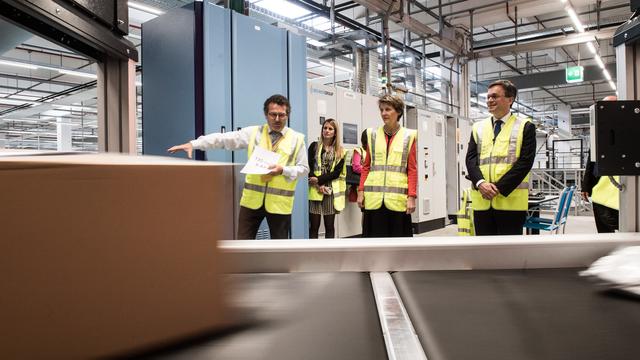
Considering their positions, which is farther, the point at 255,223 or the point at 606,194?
the point at 606,194

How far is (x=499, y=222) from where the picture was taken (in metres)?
2.47

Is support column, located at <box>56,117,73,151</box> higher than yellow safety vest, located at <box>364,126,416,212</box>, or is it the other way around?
support column, located at <box>56,117,73,151</box>

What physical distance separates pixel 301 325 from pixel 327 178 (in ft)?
11.4

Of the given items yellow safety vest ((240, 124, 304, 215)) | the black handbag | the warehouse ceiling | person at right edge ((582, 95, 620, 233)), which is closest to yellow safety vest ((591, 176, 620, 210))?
person at right edge ((582, 95, 620, 233))

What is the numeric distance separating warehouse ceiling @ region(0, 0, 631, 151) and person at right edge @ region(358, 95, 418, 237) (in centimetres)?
215

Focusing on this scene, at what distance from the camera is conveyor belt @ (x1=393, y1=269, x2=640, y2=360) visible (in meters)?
0.58

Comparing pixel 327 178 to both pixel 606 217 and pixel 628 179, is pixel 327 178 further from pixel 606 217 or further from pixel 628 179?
pixel 628 179

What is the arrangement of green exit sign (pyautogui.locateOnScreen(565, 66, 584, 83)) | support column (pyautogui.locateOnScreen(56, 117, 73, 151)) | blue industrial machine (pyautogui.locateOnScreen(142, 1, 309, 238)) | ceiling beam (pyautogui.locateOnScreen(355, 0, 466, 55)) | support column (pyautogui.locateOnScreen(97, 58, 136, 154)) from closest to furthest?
1. support column (pyautogui.locateOnScreen(97, 58, 136, 154))
2. blue industrial machine (pyautogui.locateOnScreen(142, 1, 309, 238))
3. ceiling beam (pyautogui.locateOnScreen(355, 0, 466, 55))
4. green exit sign (pyautogui.locateOnScreen(565, 66, 584, 83))
5. support column (pyautogui.locateOnScreen(56, 117, 73, 151))

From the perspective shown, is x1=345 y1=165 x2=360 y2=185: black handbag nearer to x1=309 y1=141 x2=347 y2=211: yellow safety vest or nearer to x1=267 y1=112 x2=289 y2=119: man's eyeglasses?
x1=309 y1=141 x2=347 y2=211: yellow safety vest

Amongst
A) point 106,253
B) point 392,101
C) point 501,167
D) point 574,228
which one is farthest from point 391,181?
point 574,228

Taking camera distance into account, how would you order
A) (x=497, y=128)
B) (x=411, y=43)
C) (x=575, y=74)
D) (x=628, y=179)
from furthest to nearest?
(x=411, y=43)
(x=575, y=74)
(x=497, y=128)
(x=628, y=179)

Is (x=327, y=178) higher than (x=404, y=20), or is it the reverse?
(x=404, y=20)

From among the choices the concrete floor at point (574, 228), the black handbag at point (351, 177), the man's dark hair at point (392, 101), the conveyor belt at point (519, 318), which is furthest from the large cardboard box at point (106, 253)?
the concrete floor at point (574, 228)

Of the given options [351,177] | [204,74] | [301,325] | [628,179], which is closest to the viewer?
[301,325]
